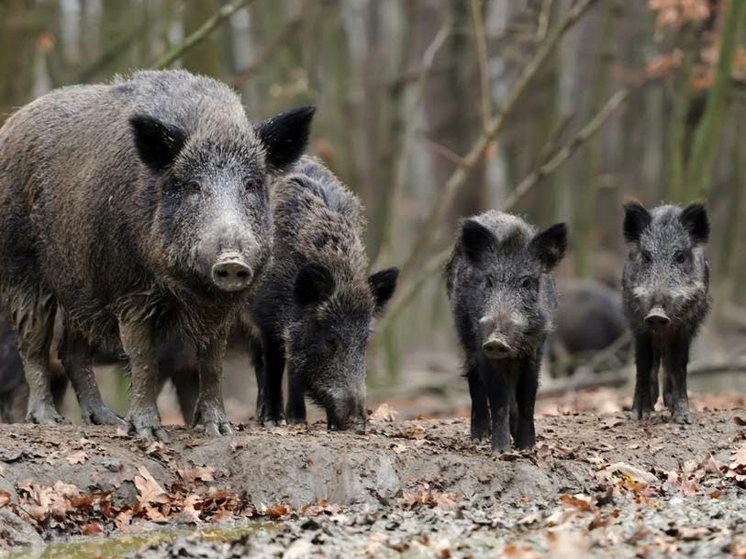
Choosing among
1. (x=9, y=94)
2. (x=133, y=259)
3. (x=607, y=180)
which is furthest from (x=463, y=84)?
(x=133, y=259)

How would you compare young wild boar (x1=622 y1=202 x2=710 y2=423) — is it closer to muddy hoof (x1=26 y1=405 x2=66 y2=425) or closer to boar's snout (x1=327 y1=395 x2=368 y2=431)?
boar's snout (x1=327 y1=395 x2=368 y2=431)

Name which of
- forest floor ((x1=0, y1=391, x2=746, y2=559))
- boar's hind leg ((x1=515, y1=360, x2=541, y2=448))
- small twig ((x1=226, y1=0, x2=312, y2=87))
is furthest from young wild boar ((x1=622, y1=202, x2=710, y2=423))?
small twig ((x1=226, y1=0, x2=312, y2=87))

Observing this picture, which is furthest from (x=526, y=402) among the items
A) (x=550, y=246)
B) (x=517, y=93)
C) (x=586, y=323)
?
(x=586, y=323)

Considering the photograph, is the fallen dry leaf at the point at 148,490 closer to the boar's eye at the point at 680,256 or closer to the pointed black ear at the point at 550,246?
the pointed black ear at the point at 550,246

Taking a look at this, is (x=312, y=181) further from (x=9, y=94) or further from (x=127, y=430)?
(x=9, y=94)

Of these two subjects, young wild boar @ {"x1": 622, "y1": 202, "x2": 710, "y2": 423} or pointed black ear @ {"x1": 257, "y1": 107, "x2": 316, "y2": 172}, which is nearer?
pointed black ear @ {"x1": 257, "y1": 107, "x2": 316, "y2": 172}

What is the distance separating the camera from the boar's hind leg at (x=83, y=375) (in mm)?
10930

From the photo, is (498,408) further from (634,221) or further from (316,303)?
(634,221)

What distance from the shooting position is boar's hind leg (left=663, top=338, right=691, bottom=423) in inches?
434

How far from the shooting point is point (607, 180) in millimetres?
24047

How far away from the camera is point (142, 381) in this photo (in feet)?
31.6

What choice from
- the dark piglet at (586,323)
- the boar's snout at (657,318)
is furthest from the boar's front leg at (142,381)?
the dark piglet at (586,323)

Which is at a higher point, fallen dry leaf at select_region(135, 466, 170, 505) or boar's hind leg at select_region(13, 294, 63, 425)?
boar's hind leg at select_region(13, 294, 63, 425)

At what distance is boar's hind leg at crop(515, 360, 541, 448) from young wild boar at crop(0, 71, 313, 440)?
204cm
